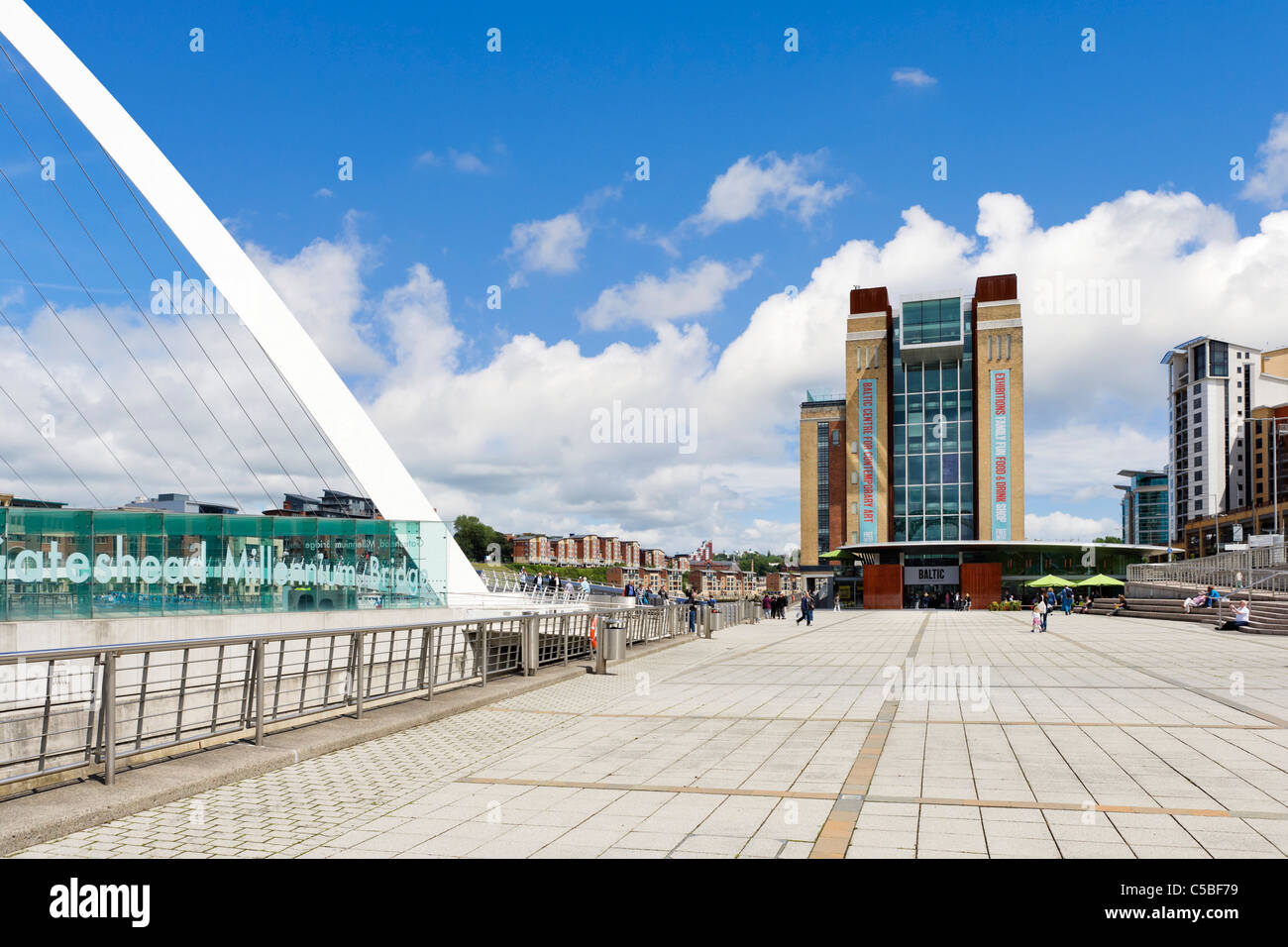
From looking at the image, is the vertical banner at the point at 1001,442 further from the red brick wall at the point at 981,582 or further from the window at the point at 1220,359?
the window at the point at 1220,359

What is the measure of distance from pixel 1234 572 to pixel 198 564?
40763 millimetres

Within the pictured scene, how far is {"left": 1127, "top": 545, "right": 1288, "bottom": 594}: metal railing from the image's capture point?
37.4 meters

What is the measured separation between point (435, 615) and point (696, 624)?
1039cm

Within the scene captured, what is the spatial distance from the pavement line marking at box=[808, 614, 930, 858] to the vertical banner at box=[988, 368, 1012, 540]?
76.9 meters

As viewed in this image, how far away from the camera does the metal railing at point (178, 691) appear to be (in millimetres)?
7086

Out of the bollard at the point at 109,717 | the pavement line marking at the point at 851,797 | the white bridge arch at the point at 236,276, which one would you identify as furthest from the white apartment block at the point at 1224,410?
the bollard at the point at 109,717

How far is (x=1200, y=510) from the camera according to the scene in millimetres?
144500

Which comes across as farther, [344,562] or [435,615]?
[435,615]

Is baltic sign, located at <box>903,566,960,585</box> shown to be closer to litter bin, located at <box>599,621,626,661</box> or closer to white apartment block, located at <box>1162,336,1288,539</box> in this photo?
litter bin, located at <box>599,621,626,661</box>

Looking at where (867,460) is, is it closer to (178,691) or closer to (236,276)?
(236,276)

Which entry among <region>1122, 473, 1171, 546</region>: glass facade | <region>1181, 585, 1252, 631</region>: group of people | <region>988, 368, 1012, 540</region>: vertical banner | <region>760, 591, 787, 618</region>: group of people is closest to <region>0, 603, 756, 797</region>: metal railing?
<region>1181, 585, 1252, 631</region>: group of people

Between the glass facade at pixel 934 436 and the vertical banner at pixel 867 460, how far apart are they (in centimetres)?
274
